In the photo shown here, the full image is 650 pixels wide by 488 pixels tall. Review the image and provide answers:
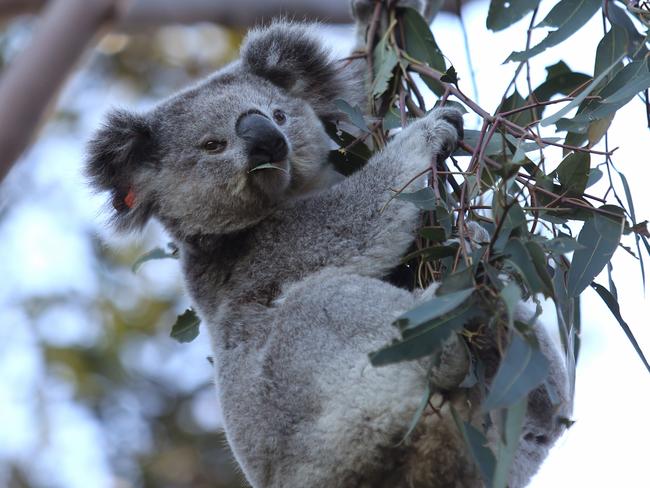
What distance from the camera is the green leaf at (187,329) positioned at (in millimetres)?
3748

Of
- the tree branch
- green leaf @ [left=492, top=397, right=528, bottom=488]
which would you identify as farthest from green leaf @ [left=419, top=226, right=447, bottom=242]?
the tree branch

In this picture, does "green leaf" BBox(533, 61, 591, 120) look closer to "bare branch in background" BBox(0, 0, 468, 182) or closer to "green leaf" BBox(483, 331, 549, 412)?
"green leaf" BBox(483, 331, 549, 412)

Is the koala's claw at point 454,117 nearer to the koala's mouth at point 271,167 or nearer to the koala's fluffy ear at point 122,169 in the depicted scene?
the koala's mouth at point 271,167

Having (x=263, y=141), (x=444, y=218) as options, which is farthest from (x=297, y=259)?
(x=444, y=218)

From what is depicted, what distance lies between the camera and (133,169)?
3.67m

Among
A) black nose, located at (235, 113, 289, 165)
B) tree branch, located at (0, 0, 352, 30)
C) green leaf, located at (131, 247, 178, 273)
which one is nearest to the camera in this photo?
black nose, located at (235, 113, 289, 165)

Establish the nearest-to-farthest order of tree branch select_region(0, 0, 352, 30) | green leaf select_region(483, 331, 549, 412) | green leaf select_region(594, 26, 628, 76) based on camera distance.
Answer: green leaf select_region(483, 331, 549, 412) < green leaf select_region(594, 26, 628, 76) < tree branch select_region(0, 0, 352, 30)

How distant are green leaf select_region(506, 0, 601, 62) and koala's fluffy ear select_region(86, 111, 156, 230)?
1624 millimetres

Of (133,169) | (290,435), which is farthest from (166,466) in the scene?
(290,435)

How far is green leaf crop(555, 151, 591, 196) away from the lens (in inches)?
104

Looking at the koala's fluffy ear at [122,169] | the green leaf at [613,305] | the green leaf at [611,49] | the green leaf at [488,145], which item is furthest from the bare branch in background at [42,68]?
the green leaf at [613,305]

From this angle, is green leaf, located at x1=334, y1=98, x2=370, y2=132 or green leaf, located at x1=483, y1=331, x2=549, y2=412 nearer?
green leaf, located at x1=483, y1=331, x2=549, y2=412

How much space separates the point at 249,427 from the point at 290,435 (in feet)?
0.58

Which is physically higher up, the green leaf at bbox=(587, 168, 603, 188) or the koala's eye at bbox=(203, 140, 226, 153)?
the koala's eye at bbox=(203, 140, 226, 153)
